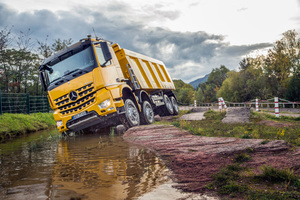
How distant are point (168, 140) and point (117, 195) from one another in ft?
11.5

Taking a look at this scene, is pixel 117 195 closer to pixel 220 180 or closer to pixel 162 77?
pixel 220 180

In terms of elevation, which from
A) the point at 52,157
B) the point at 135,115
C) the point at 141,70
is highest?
the point at 141,70

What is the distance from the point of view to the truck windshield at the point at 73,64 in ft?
26.0

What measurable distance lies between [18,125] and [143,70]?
6.73 m

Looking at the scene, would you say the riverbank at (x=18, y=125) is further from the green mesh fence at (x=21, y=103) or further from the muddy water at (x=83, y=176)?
the muddy water at (x=83, y=176)

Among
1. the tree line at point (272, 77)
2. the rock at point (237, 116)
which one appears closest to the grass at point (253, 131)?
the rock at point (237, 116)

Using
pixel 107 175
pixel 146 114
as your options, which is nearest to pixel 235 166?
pixel 107 175

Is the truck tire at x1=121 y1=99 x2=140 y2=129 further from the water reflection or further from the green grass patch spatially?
the green grass patch

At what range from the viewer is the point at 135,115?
9414 mm

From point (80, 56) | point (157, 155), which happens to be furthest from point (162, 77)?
point (157, 155)

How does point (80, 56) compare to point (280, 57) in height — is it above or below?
below

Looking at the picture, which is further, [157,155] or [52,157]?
[52,157]

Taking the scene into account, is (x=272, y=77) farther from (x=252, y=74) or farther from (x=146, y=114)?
(x=146, y=114)

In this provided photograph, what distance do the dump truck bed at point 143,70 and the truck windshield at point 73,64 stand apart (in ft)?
7.19
